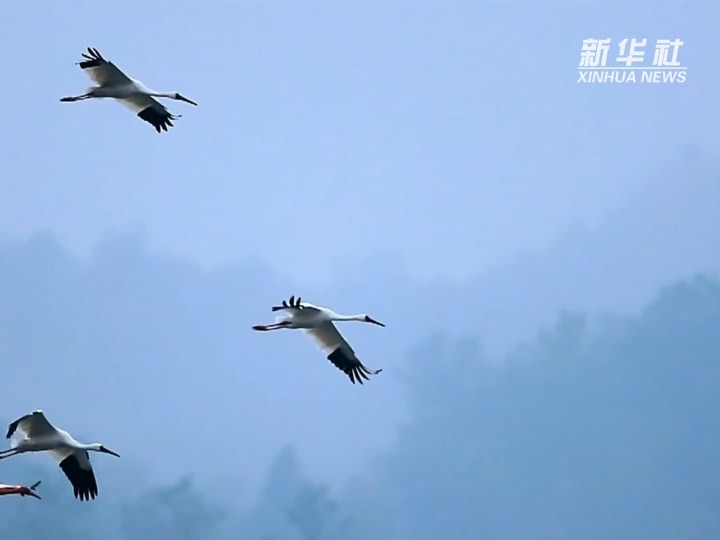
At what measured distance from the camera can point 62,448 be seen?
525 cm

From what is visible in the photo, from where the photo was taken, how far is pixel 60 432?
513 centimetres

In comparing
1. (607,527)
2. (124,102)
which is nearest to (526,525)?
(607,527)

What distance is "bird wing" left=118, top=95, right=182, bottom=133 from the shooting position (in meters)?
5.53

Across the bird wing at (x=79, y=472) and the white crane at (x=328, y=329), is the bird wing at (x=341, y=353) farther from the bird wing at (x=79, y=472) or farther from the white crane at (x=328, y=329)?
the bird wing at (x=79, y=472)

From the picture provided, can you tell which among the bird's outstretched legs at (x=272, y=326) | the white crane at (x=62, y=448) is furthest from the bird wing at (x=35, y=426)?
the bird's outstretched legs at (x=272, y=326)

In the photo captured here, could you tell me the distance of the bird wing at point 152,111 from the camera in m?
5.53

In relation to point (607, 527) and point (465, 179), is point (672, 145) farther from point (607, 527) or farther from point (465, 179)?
point (607, 527)

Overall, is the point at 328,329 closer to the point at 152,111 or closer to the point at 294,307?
the point at 294,307

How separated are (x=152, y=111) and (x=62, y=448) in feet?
4.55

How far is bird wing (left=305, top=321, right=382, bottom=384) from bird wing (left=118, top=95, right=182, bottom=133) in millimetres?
1025

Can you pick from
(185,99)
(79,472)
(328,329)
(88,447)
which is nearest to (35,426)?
(88,447)

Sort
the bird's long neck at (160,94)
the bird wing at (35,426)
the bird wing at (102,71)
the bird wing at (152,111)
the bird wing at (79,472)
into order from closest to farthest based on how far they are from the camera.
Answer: the bird wing at (35,426), the bird wing at (102,71), the bird wing at (79,472), the bird's long neck at (160,94), the bird wing at (152,111)

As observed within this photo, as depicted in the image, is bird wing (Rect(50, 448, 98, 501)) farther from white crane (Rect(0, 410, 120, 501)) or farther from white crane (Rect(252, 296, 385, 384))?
white crane (Rect(252, 296, 385, 384))

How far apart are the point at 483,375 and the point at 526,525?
620 millimetres
